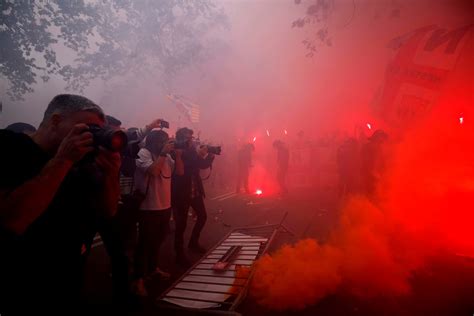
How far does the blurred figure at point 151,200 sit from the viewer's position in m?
3.40

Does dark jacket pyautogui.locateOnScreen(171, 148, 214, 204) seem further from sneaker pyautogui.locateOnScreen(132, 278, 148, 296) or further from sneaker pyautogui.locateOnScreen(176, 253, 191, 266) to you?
sneaker pyautogui.locateOnScreen(132, 278, 148, 296)

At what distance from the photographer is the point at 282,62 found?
76.9 ft

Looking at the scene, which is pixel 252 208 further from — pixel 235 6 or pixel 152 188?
pixel 235 6

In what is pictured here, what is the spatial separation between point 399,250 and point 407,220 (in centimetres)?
114

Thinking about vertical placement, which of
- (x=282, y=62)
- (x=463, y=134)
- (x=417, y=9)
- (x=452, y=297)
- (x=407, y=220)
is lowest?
(x=452, y=297)

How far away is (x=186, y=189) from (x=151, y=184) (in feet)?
3.55

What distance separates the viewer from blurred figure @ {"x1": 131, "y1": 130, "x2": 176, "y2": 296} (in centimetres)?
340

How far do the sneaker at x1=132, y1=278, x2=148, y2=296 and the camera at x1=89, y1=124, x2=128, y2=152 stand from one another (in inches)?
103

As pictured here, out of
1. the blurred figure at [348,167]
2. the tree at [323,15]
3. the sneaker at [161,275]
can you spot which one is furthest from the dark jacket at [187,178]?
the tree at [323,15]

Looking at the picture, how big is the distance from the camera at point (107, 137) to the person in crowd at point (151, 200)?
6.32ft

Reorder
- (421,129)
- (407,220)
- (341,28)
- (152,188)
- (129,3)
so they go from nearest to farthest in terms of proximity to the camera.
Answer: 1. (152,188)
2. (407,220)
3. (421,129)
4. (341,28)
5. (129,3)

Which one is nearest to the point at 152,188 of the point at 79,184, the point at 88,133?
the point at 79,184

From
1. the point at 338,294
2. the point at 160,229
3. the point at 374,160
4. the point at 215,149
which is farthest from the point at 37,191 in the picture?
the point at 374,160

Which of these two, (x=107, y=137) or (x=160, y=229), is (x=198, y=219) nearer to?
(x=160, y=229)
